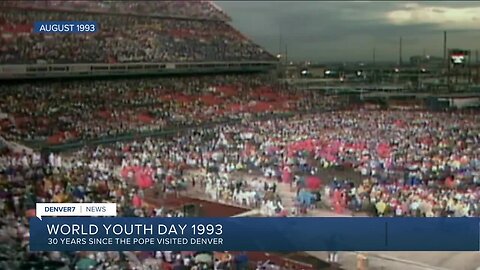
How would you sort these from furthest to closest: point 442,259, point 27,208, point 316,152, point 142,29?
1. point 142,29
2. point 316,152
3. point 27,208
4. point 442,259

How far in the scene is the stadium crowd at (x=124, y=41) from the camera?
11.1ft

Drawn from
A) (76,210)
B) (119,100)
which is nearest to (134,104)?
(119,100)

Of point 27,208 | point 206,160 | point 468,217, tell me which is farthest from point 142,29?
point 468,217

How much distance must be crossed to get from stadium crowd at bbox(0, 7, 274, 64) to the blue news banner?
39.2 inches

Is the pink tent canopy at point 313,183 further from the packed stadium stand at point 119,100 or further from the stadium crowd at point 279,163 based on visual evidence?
the packed stadium stand at point 119,100

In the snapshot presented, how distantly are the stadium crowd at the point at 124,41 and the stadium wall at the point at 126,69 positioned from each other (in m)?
0.03

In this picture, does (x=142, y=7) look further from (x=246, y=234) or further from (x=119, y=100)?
→ (x=246, y=234)

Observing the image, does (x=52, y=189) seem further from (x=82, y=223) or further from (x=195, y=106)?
(x=195, y=106)

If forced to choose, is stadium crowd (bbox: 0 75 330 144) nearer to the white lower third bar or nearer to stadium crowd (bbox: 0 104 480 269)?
stadium crowd (bbox: 0 104 480 269)

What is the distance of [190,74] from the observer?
11.6 ft

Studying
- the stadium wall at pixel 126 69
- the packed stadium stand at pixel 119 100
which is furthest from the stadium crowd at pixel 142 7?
the stadium wall at pixel 126 69

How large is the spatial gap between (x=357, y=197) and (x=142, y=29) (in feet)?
5.20

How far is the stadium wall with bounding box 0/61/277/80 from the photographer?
345 cm

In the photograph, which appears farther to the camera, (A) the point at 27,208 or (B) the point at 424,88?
(B) the point at 424,88
